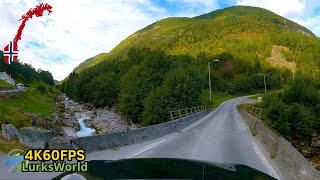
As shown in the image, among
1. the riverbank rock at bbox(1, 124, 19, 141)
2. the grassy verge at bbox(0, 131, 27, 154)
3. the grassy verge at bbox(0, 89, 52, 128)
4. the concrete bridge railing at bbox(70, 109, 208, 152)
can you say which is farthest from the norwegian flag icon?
the grassy verge at bbox(0, 89, 52, 128)

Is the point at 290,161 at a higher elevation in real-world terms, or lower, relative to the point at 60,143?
lower

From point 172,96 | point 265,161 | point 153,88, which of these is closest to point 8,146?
point 265,161

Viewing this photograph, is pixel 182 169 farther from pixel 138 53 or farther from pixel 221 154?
pixel 138 53

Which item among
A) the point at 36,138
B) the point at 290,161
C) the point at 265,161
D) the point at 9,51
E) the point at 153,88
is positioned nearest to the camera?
the point at 290,161

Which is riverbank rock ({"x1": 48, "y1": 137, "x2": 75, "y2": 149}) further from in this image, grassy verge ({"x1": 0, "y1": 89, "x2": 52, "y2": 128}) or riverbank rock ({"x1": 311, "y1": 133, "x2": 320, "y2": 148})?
riverbank rock ({"x1": 311, "y1": 133, "x2": 320, "y2": 148})

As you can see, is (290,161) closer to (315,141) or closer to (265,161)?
(265,161)

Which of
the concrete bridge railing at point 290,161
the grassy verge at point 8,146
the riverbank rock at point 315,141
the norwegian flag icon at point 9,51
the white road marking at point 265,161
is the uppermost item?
the norwegian flag icon at point 9,51

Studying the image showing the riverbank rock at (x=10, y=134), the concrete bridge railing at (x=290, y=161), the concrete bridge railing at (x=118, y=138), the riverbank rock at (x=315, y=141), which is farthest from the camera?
the riverbank rock at (x=315, y=141)

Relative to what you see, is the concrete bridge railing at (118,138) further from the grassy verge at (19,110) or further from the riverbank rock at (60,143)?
the grassy verge at (19,110)

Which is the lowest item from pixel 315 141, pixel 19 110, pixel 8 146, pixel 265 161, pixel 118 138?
pixel 315 141

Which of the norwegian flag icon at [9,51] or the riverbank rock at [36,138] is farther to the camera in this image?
the riverbank rock at [36,138]

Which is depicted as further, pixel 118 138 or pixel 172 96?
pixel 172 96

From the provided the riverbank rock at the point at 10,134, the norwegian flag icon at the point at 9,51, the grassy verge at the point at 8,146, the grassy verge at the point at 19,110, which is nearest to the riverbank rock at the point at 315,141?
Answer: the grassy verge at the point at 19,110

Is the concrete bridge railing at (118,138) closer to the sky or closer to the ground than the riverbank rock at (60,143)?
closer to the ground
